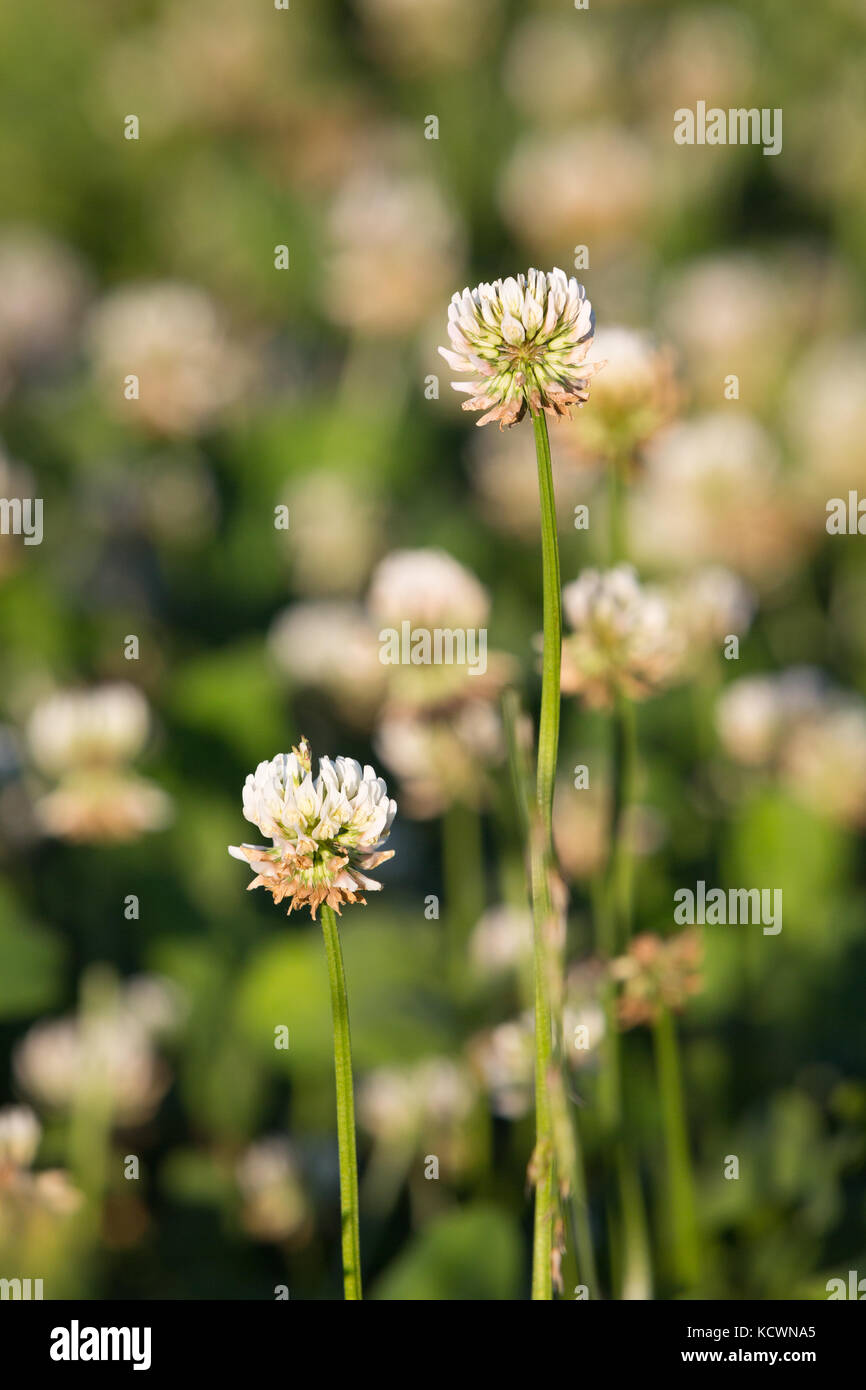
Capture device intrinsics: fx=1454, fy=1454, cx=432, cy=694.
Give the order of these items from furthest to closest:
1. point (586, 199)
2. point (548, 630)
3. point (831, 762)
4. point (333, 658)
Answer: point (586, 199) < point (333, 658) < point (831, 762) < point (548, 630)

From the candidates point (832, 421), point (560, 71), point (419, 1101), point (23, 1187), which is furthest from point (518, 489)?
point (560, 71)

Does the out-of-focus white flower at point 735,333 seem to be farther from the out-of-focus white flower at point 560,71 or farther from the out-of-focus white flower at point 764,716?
the out-of-focus white flower at point 764,716

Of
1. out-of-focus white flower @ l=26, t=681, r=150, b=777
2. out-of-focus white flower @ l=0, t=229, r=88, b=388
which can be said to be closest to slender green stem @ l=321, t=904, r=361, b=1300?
out-of-focus white flower @ l=26, t=681, r=150, b=777

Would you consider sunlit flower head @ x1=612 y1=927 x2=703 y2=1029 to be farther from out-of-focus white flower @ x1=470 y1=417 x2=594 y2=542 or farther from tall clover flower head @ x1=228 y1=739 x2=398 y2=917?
out-of-focus white flower @ x1=470 y1=417 x2=594 y2=542

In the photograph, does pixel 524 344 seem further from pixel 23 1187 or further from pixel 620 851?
pixel 23 1187

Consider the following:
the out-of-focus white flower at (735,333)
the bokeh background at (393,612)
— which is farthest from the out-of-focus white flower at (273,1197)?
the out-of-focus white flower at (735,333)

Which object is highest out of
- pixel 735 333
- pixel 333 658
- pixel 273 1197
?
pixel 735 333

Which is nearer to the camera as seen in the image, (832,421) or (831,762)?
(831,762)
